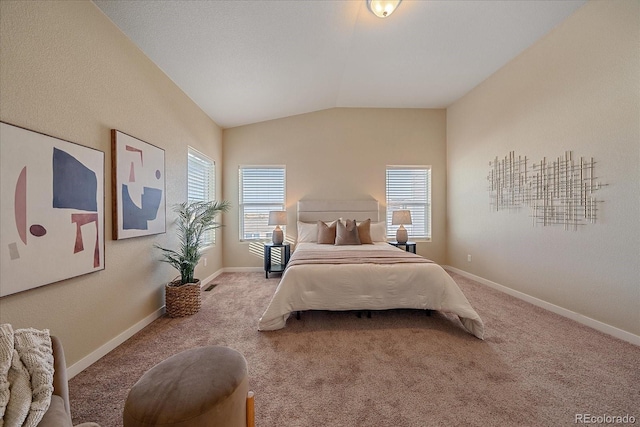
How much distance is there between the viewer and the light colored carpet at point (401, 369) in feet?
4.62

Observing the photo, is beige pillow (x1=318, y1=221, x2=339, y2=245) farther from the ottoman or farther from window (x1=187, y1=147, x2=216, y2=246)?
the ottoman

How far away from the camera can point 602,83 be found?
2318mm

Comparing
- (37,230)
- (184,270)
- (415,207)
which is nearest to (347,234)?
(415,207)

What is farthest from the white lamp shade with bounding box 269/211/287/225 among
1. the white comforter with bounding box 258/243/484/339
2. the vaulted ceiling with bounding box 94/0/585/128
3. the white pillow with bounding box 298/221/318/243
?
the white comforter with bounding box 258/243/484/339

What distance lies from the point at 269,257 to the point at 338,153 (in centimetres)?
229

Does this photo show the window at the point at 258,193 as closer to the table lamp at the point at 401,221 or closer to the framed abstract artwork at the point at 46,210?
the table lamp at the point at 401,221

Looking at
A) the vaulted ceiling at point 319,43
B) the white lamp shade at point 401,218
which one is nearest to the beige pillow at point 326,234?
the white lamp shade at point 401,218

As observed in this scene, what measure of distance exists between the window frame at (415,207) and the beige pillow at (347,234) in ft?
3.74

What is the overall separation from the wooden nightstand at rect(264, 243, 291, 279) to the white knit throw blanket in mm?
3300

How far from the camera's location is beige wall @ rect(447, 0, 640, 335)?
7.04 ft

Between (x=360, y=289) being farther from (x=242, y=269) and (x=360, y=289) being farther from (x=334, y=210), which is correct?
(x=242, y=269)

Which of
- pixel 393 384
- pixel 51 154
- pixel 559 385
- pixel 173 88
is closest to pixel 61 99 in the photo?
pixel 51 154

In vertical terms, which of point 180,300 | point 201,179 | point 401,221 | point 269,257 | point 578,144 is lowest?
point 180,300

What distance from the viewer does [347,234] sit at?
12.9ft
